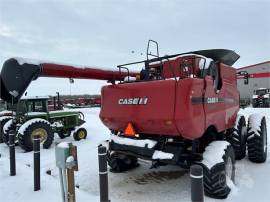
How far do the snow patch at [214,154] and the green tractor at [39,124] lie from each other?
4.96m

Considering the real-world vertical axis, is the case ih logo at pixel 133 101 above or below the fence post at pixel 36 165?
above

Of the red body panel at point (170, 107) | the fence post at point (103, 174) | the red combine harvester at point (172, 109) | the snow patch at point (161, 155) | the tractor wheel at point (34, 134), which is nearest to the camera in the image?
the fence post at point (103, 174)

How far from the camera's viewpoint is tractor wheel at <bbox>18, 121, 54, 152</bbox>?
8820mm

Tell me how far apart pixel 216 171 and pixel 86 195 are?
2109mm

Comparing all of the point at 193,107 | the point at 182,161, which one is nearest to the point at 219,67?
the point at 193,107

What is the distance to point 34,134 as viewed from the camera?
29.3 feet

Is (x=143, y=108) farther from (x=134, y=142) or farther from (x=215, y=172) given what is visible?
(x=215, y=172)

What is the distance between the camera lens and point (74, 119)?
11.7m

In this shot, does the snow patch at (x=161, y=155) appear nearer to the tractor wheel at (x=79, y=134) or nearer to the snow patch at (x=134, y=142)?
the snow patch at (x=134, y=142)

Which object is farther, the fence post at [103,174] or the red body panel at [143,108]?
the red body panel at [143,108]

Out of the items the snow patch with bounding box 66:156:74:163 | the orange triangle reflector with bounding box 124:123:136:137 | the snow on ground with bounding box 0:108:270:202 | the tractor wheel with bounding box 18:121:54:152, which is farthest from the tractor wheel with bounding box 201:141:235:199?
the tractor wheel with bounding box 18:121:54:152

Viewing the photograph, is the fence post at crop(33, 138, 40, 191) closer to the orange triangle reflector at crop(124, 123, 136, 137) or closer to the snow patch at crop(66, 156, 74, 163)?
the snow patch at crop(66, 156, 74, 163)

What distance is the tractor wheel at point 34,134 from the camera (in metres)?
8.82

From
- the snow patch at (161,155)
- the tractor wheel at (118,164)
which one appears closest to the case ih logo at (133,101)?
the snow patch at (161,155)
